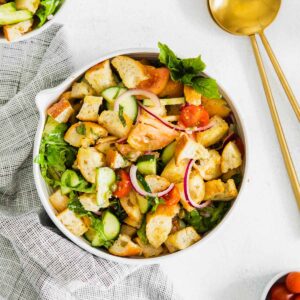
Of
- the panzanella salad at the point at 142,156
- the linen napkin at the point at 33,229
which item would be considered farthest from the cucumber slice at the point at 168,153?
the linen napkin at the point at 33,229

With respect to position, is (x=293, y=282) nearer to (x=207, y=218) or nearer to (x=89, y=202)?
(x=207, y=218)

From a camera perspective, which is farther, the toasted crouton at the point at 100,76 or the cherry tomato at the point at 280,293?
the cherry tomato at the point at 280,293

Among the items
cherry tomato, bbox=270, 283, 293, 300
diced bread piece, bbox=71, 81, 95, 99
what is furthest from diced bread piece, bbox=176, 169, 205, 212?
cherry tomato, bbox=270, 283, 293, 300

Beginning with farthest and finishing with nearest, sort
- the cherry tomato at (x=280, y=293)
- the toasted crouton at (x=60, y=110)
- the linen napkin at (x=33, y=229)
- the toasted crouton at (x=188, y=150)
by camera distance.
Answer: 1. the cherry tomato at (x=280, y=293)
2. the linen napkin at (x=33, y=229)
3. the toasted crouton at (x=60, y=110)
4. the toasted crouton at (x=188, y=150)

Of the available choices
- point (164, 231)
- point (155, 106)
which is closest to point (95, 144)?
point (155, 106)

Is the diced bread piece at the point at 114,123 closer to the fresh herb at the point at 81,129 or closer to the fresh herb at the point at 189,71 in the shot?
the fresh herb at the point at 81,129

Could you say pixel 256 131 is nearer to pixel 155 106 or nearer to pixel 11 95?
pixel 155 106

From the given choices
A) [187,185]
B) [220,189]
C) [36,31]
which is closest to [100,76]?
[36,31]
